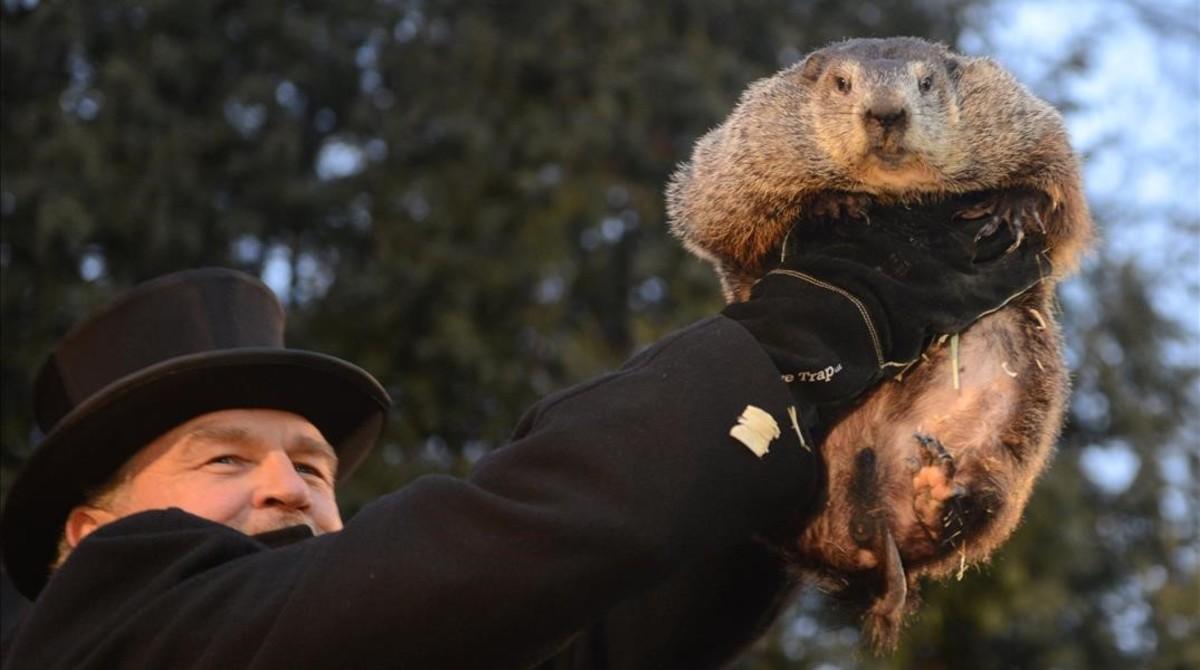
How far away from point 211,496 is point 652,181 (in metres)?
5.28

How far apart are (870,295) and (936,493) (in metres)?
0.29

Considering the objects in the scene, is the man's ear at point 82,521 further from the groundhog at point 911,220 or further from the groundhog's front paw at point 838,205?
the groundhog's front paw at point 838,205

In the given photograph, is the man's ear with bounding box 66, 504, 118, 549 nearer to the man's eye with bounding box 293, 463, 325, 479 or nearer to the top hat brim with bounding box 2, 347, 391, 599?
the top hat brim with bounding box 2, 347, 391, 599

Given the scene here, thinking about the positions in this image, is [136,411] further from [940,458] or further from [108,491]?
[940,458]

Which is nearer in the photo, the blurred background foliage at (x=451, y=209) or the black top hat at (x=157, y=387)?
the black top hat at (x=157, y=387)

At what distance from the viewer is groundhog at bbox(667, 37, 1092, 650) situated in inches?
91.6

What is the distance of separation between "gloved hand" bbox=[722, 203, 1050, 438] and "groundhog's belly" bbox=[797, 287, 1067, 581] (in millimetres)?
56

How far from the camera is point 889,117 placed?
2545 mm

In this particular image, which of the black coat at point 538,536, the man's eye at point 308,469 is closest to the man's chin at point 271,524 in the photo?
the man's eye at point 308,469

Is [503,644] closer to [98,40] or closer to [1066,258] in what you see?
[1066,258]

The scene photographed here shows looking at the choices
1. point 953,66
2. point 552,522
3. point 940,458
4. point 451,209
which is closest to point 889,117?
point 953,66

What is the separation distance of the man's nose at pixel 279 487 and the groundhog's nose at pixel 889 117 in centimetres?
108

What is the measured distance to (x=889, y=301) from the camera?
2.24 meters

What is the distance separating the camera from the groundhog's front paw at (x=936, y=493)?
2.30 meters
